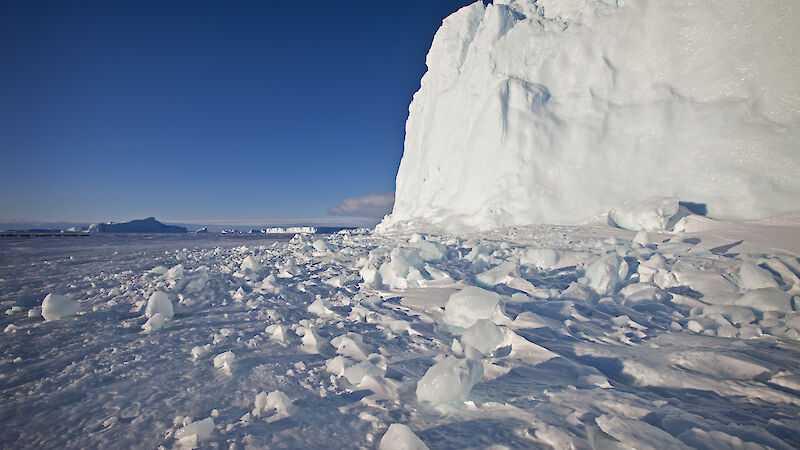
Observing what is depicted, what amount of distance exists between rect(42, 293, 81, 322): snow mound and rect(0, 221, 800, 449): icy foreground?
8 centimetres

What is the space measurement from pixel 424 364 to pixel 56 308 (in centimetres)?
407

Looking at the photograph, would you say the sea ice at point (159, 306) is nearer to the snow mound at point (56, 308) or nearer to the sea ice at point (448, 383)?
the snow mound at point (56, 308)

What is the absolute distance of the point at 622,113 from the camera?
12859mm

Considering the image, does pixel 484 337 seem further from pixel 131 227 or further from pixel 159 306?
pixel 131 227

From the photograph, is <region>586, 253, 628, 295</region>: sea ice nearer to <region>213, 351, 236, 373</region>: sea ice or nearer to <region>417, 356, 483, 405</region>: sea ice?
<region>417, 356, 483, 405</region>: sea ice

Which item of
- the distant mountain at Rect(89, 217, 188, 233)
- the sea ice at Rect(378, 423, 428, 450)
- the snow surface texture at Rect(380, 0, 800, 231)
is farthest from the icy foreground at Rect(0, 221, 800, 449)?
the distant mountain at Rect(89, 217, 188, 233)

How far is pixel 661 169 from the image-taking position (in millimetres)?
11672

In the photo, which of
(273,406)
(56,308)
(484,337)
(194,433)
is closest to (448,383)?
(484,337)

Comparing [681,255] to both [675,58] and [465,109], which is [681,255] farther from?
[465,109]

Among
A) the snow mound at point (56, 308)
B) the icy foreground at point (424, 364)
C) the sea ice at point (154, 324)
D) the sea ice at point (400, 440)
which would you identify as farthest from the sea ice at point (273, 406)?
the snow mound at point (56, 308)

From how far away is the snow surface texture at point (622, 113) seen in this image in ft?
34.1

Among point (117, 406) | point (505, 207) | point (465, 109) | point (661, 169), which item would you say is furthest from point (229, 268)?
point (465, 109)

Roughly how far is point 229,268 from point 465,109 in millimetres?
14656

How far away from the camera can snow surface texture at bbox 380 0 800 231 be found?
1038 centimetres
